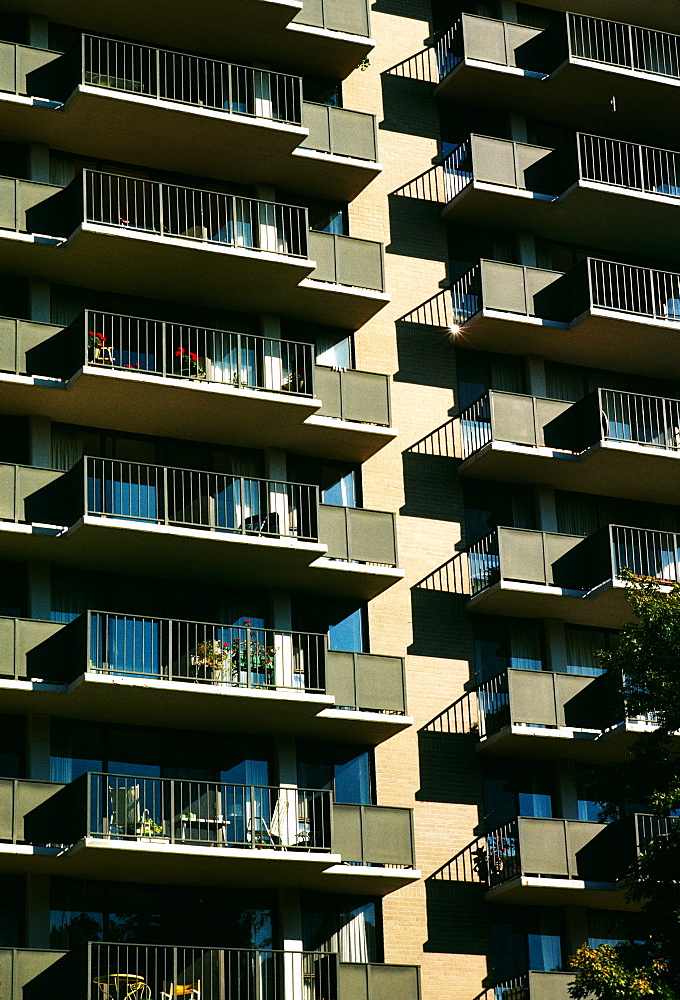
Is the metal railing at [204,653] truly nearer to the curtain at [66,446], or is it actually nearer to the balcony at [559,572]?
the curtain at [66,446]

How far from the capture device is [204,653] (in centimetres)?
3319

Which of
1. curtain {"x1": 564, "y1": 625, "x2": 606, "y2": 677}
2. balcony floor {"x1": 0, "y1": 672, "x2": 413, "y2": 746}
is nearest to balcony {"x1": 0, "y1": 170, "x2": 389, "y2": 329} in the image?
curtain {"x1": 564, "y1": 625, "x2": 606, "y2": 677}

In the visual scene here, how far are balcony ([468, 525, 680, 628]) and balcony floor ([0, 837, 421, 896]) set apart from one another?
20.5 feet

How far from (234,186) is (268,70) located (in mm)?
2659

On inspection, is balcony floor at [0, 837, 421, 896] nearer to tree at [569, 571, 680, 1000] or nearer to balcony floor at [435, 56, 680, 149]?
tree at [569, 571, 680, 1000]

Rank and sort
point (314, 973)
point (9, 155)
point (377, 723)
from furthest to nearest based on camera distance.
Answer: point (9, 155) < point (377, 723) < point (314, 973)

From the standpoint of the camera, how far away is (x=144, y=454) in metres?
35.6

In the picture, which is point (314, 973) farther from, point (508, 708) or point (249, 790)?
point (508, 708)

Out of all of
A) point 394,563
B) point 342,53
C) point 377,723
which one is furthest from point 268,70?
point 377,723

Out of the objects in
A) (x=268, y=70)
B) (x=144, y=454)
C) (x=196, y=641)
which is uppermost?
(x=268, y=70)

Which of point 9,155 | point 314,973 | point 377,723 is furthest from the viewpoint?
point 9,155

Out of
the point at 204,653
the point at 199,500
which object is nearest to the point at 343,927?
the point at 204,653

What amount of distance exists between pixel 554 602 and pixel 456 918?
21.5 ft

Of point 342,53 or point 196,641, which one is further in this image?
point 342,53
